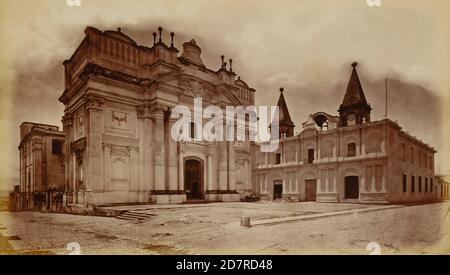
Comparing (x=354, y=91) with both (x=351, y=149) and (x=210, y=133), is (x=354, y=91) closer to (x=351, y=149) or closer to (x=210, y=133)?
(x=351, y=149)

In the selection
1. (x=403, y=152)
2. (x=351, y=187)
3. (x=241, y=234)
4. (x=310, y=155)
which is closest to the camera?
(x=241, y=234)

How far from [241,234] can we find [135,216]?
3.40 metres

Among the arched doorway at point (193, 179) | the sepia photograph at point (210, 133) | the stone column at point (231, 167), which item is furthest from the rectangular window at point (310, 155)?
the arched doorway at point (193, 179)

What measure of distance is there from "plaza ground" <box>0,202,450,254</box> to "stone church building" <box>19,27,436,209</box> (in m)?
1.75

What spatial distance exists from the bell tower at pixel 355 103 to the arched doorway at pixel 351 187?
2061 millimetres

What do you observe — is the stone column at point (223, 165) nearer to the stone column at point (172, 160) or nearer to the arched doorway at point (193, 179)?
the arched doorway at point (193, 179)

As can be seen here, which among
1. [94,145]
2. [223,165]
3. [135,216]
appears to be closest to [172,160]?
[223,165]

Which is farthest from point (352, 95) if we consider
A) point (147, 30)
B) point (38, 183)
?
point (38, 183)

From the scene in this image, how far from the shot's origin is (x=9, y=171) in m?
8.76

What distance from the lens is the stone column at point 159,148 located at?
12.5 meters

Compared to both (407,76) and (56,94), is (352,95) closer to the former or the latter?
(407,76)

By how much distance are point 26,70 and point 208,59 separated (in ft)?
Answer: 16.6

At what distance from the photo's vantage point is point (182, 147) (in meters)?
13.6

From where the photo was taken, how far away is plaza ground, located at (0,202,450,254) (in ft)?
24.1
